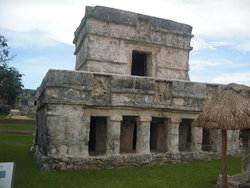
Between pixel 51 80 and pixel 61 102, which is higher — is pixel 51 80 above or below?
above

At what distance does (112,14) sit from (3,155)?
6.41 metres

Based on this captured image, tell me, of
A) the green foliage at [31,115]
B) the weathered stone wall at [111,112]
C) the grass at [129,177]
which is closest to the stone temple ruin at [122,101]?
the weathered stone wall at [111,112]

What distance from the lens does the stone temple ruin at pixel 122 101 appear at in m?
7.93

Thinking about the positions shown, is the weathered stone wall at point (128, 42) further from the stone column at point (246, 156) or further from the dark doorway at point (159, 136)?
the stone column at point (246, 156)

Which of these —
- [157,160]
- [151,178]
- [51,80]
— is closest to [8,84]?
[51,80]

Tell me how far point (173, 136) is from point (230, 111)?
364cm

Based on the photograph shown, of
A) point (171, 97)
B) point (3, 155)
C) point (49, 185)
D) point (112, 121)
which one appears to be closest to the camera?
point (49, 185)

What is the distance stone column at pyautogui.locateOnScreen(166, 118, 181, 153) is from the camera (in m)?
9.26

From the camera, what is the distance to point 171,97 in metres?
9.30

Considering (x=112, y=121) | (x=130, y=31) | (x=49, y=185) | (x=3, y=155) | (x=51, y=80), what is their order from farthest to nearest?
(x=130, y=31) → (x=3, y=155) → (x=112, y=121) → (x=51, y=80) → (x=49, y=185)

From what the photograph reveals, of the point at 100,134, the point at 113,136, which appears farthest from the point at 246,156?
the point at 100,134

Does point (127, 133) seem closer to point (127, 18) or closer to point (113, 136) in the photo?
→ point (113, 136)

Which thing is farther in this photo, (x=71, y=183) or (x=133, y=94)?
(x=133, y=94)

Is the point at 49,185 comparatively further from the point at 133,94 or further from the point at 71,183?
the point at 133,94
